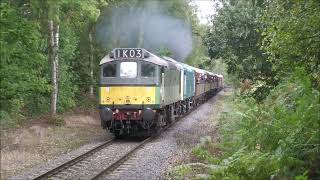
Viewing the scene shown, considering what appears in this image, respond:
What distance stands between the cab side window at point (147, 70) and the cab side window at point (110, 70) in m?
1.01

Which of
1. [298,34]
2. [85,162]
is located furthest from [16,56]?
[298,34]

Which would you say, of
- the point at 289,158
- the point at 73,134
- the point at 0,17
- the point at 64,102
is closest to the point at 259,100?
the point at 73,134

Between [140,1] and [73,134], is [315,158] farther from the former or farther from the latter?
[140,1]

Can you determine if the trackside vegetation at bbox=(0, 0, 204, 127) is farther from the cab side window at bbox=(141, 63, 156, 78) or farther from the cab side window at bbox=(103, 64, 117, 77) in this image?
the cab side window at bbox=(141, 63, 156, 78)

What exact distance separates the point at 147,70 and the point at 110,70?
1.34 meters

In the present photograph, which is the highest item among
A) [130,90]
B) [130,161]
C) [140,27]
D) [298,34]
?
[140,27]

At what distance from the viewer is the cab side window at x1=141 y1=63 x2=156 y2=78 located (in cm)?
1816

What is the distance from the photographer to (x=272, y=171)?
326 inches

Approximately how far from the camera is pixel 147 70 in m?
18.2

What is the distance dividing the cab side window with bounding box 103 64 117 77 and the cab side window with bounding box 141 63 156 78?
1011 mm

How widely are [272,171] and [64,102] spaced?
16.9 m

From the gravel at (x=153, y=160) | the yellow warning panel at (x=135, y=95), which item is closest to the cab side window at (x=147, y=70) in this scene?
the yellow warning panel at (x=135, y=95)

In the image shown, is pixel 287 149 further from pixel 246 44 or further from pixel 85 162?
pixel 246 44

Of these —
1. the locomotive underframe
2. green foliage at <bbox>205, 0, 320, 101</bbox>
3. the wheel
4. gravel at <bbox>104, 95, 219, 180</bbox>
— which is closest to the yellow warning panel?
the locomotive underframe
